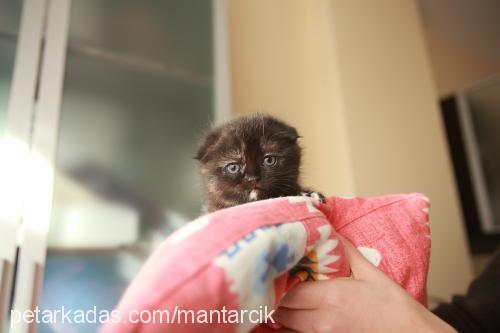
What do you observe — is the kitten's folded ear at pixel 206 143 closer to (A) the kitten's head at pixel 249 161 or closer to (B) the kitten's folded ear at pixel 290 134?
(A) the kitten's head at pixel 249 161

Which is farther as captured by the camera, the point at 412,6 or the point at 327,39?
the point at 412,6

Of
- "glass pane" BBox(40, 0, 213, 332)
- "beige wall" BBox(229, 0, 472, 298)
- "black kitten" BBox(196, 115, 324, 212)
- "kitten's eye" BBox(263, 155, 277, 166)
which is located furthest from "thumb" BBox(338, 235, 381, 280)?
"beige wall" BBox(229, 0, 472, 298)

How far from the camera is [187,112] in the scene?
4.36ft

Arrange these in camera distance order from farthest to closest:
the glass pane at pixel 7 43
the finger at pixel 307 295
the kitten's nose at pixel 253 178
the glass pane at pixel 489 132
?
the glass pane at pixel 489 132
the glass pane at pixel 7 43
the kitten's nose at pixel 253 178
the finger at pixel 307 295

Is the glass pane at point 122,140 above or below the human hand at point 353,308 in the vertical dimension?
above

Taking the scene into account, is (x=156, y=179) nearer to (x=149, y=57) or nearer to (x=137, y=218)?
(x=137, y=218)

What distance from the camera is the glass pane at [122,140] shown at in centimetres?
104

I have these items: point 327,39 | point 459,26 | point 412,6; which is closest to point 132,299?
point 327,39

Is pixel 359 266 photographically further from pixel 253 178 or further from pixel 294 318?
pixel 253 178

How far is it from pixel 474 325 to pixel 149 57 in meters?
1.48

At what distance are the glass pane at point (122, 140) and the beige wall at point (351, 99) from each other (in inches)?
15.3

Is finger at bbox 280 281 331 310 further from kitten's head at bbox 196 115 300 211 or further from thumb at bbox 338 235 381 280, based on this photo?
kitten's head at bbox 196 115 300 211

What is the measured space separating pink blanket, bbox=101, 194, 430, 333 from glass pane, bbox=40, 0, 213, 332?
0.76 meters

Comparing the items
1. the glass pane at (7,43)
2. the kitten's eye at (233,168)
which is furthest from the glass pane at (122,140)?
the kitten's eye at (233,168)
